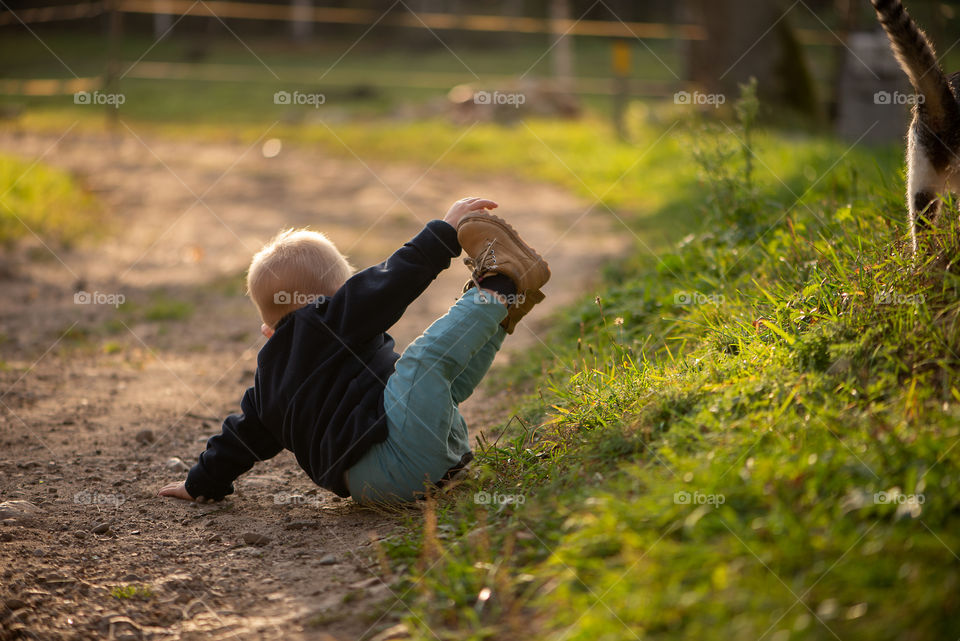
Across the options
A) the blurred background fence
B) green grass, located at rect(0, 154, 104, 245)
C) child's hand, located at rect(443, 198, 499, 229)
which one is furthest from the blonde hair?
the blurred background fence

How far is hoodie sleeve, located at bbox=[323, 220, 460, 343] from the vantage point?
2.62 meters

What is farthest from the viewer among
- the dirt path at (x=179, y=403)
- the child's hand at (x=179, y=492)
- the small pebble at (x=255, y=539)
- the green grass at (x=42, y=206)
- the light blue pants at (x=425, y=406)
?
the green grass at (x=42, y=206)

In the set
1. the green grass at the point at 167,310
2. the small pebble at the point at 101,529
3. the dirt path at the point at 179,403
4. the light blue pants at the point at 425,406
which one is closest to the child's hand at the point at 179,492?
the dirt path at the point at 179,403

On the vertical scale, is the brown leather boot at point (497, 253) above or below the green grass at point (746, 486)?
above

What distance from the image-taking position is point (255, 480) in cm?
326

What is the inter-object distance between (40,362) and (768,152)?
5.54 meters

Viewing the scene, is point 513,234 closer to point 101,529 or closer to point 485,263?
point 485,263

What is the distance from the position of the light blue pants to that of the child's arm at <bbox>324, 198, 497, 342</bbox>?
0.13 metres

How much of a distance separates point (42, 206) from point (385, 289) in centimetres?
543

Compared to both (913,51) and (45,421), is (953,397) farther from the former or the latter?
(45,421)

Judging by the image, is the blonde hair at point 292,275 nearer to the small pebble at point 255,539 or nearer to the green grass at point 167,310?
the small pebble at point 255,539

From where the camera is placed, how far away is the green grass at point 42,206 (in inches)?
255

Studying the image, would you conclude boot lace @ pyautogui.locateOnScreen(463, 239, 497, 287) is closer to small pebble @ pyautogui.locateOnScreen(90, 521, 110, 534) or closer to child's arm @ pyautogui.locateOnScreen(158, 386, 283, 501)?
child's arm @ pyautogui.locateOnScreen(158, 386, 283, 501)

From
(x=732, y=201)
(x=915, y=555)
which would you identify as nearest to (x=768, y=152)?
(x=732, y=201)
